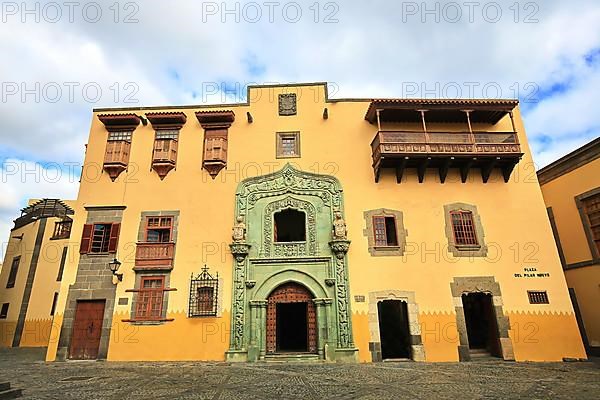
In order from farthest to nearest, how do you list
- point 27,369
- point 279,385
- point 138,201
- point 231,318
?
point 138,201
point 231,318
point 27,369
point 279,385

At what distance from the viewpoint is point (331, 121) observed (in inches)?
658

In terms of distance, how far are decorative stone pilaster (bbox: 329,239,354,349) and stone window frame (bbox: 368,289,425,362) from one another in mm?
847

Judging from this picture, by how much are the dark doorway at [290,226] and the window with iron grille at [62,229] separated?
47.5 ft

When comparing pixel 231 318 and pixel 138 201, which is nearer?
pixel 231 318

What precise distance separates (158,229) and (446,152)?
41.7 ft

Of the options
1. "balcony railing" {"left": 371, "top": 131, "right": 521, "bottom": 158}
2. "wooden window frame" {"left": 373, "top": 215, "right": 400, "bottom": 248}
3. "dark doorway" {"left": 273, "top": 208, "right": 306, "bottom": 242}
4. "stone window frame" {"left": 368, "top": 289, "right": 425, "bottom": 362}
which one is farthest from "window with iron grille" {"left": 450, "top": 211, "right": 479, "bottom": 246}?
"dark doorway" {"left": 273, "top": 208, "right": 306, "bottom": 242}

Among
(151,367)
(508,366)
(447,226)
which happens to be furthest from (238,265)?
(508,366)

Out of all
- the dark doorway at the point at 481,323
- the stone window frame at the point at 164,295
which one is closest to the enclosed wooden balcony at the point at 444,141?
the dark doorway at the point at 481,323

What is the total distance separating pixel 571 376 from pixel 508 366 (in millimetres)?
2127

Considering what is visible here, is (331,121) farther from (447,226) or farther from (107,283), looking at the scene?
(107,283)

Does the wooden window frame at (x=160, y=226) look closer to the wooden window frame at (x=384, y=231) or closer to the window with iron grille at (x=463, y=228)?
the wooden window frame at (x=384, y=231)

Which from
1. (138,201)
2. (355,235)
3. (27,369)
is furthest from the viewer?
(138,201)

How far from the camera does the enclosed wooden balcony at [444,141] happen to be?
14750 millimetres

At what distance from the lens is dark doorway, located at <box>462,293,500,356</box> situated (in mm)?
13945
